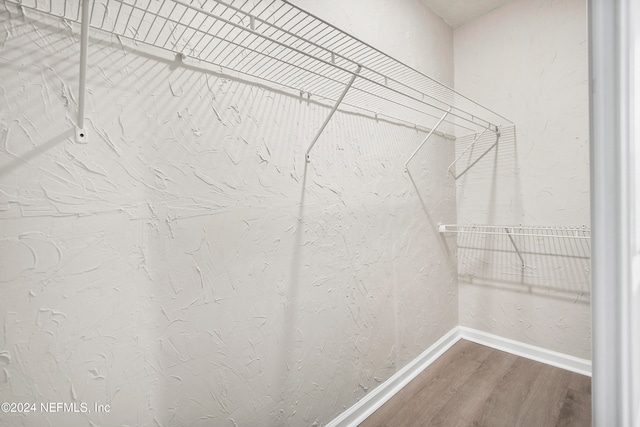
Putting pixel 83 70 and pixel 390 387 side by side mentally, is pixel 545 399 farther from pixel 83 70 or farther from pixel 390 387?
pixel 83 70

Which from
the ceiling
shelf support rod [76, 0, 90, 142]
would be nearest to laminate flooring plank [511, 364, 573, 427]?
shelf support rod [76, 0, 90, 142]

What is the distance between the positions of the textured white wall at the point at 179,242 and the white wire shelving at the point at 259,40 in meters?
0.04

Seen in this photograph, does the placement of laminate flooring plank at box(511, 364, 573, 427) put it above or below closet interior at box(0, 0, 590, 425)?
below

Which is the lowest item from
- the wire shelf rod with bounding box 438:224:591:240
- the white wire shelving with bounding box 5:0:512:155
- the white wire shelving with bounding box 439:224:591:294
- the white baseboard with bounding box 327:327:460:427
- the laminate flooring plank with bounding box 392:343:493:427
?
the laminate flooring plank with bounding box 392:343:493:427

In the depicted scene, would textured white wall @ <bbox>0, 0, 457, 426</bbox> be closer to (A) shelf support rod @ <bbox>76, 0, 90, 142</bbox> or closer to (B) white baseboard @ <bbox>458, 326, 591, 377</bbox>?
(A) shelf support rod @ <bbox>76, 0, 90, 142</bbox>

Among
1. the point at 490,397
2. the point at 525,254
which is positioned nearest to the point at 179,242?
the point at 490,397

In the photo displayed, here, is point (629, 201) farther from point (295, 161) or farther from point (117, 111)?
point (117, 111)

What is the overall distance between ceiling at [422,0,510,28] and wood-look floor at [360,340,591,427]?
Result: 2105mm

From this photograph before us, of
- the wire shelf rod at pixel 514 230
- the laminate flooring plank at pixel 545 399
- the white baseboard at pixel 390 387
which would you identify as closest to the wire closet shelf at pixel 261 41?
the wire shelf rod at pixel 514 230

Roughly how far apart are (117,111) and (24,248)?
0.33 meters

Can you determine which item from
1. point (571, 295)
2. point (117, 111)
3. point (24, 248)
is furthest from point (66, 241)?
point (571, 295)

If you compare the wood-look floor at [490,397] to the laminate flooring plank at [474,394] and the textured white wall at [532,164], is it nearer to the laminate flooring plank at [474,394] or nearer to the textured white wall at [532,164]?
the laminate flooring plank at [474,394]

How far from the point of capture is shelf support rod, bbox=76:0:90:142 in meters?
0.48

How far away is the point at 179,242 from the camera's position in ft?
2.34
